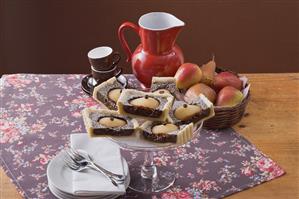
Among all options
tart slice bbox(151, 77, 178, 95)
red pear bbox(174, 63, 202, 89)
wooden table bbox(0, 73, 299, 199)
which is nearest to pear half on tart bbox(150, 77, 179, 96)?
tart slice bbox(151, 77, 178, 95)

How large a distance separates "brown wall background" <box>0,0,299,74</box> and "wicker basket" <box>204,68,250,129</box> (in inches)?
42.7

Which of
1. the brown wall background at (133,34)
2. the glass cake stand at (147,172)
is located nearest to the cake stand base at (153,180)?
the glass cake stand at (147,172)

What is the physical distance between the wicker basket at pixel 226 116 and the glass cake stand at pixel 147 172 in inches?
7.0

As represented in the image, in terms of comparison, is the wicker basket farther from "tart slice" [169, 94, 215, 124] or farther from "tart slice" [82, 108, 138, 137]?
"tart slice" [82, 108, 138, 137]

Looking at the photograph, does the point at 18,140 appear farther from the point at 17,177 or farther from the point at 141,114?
the point at 141,114

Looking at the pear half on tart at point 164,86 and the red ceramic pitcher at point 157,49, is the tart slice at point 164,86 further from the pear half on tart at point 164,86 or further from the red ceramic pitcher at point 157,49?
the red ceramic pitcher at point 157,49

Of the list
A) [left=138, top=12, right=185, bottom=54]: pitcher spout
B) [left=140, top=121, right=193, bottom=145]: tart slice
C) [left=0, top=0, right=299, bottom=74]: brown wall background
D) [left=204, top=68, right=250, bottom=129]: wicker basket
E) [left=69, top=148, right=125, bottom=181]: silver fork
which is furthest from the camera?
[left=0, top=0, right=299, bottom=74]: brown wall background

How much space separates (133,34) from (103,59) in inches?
37.7

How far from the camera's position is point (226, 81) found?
1555mm

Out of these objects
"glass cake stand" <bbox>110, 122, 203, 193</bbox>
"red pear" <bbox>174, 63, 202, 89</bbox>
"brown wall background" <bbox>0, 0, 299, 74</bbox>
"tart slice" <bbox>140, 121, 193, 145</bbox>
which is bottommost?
"brown wall background" <bbox>0, 0, 299, 74</bbox>

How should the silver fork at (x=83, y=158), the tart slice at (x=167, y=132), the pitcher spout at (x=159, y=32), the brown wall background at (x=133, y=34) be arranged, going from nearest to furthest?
1. the tart slice at (x=167, y=132)
2. the silver fork at (x=83, y=158)
3. the pitcher spout at (x=159, y=32)
4. the brown wall background at (x=133, y=34)

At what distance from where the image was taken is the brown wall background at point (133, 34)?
2.52 metres

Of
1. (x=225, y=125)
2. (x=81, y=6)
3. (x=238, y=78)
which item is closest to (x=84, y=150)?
(x=225, y=125)

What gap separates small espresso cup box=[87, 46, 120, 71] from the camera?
1.63 m
